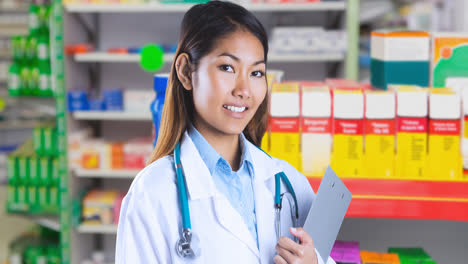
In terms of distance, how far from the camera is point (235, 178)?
1202 millimetres

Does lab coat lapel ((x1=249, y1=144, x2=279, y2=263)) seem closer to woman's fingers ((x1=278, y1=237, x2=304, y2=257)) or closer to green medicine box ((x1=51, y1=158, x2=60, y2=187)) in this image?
woman's fingers ((x1=278, y1=237, x2=304, y2=257))

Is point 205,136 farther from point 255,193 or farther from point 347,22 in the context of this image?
point 347,22

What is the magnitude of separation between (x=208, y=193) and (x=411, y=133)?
915mm

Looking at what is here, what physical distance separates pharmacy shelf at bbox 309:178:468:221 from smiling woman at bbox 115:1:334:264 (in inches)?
23.9

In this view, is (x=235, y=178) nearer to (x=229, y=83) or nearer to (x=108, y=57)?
(x=229, y=83)

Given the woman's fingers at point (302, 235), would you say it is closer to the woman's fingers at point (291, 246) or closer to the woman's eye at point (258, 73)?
the woman's fingers at point (291, 246)

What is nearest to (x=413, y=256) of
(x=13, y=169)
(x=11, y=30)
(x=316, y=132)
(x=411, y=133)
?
(x=411, y=133)

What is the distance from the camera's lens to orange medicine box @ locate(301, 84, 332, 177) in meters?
1.77

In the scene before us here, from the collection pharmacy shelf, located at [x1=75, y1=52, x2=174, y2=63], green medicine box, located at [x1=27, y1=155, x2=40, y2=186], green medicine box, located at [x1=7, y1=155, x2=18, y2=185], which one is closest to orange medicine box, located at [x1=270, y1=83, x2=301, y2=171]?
pharmacy shelf, located at [x1=75, y1=52, x2=174, y2=63]

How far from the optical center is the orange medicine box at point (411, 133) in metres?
1.73

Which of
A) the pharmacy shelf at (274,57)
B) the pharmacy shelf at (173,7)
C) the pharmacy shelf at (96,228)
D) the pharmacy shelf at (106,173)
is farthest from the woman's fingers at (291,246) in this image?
the pharmacy shelf at (96,228)

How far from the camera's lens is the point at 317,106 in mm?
1776

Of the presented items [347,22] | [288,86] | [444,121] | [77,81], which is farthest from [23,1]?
[444,121]

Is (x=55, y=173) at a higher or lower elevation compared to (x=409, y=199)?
lower
